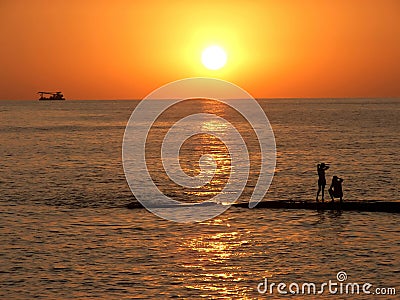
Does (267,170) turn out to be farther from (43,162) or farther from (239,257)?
(239,257)

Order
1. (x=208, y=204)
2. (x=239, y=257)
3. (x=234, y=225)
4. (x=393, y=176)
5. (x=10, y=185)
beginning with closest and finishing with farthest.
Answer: (x=239, y=257) → (x=234, y=225) → (x=208, y=204) → (x=10, y=185) → (x=393, y=176)

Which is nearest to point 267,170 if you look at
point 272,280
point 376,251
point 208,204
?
point 208,204

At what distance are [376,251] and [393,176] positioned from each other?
101 feet

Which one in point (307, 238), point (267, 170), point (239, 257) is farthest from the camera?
point (267, 170)

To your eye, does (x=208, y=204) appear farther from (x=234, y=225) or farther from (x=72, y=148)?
(x=72, y=148)

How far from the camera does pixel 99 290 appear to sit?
26.7 metres

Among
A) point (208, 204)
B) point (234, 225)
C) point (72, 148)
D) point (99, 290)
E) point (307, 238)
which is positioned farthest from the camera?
point (72, 148)

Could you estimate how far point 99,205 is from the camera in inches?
1804

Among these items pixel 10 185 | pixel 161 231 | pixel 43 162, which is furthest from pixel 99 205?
pixel 43 162

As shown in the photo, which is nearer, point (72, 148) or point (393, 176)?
point (393, 176)

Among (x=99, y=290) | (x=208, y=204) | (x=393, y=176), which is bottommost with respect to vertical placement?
(x=99, y=290)

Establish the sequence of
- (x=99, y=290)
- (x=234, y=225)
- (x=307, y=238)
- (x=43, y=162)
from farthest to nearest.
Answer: (x=43, y=162) < (x=234, y=225) < (x=307, y=238) < (x=99, y=290)

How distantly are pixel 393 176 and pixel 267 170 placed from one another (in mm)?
12992

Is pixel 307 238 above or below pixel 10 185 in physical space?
below
